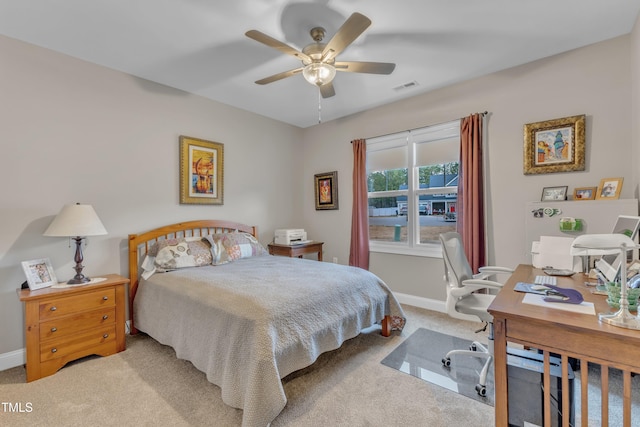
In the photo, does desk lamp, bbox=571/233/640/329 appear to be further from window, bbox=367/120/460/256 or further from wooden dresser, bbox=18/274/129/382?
wooden dresser, bbox=18/274/129/382

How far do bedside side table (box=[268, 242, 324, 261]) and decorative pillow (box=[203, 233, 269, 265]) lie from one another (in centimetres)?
46

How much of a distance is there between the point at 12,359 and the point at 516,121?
5000 millimetres

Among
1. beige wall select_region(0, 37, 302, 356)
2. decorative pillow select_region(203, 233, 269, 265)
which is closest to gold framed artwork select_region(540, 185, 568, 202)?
decorative pillow select_region(203, 233, 269, 265)

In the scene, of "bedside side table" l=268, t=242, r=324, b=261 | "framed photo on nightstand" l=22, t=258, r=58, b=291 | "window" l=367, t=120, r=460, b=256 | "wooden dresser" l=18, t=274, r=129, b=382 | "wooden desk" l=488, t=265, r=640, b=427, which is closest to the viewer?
"wooden desk" l=488, t=265, r=640, b=427

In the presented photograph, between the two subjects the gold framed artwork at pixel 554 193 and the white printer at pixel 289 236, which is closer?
the gold framed artwork at pixel 554 193

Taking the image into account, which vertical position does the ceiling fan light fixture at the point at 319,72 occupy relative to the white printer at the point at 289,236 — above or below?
above

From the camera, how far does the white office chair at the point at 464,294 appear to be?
1999 millimetres

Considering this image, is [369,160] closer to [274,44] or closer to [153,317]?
[274,44]

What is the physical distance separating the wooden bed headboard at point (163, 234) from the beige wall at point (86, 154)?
4.1 inches

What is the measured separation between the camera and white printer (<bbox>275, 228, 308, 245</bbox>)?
162 inches

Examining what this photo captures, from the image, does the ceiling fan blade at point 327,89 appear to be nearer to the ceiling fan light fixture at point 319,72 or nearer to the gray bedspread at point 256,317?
the ceiling fan light fixture at point 319,72

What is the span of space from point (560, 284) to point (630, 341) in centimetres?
84

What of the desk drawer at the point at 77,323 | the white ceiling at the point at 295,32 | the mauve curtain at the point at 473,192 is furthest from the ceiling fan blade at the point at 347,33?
the desk drawer at the point at 77,323

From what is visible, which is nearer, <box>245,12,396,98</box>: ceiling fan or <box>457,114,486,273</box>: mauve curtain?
<box>245,12,396,98</box>: ceiling fan
